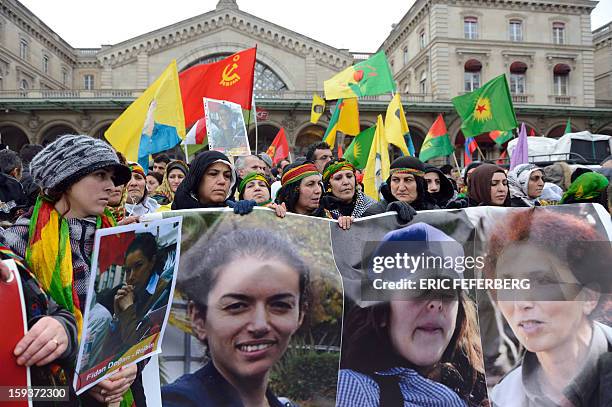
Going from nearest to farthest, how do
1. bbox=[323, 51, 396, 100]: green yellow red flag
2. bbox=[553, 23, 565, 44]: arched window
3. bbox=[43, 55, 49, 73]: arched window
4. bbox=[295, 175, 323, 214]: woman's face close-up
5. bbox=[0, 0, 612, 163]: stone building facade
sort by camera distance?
bbox=[295, 175, 323, 214]: woman's face close-up, bbox=[323, 51, 396, 100]: green yellow red flag, bbox=[0, 0, 612, 163]: stone building facade, bbox=[553, 23, 565, 44]: arched window, bbox=[43, 55, 49, 73]: arched window

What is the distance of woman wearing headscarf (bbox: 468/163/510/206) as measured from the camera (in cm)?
424

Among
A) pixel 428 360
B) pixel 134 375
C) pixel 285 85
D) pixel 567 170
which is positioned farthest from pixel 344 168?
pixel 285 85

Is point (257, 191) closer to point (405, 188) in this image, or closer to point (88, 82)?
point (405, 188)

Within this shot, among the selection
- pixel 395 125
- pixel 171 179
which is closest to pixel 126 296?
pixel 171 179

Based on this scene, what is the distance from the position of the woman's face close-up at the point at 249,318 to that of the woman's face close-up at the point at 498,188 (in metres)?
2.22

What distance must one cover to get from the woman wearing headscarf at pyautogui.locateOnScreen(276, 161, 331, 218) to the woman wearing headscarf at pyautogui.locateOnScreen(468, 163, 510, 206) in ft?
4.63

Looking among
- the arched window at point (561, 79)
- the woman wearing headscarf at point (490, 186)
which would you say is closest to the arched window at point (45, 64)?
the arched window at point (561, 79)

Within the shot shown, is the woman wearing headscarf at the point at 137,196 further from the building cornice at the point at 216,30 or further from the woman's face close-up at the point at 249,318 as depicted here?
the building cornice at the point at 216,30

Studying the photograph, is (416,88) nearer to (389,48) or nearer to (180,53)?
(389,48)

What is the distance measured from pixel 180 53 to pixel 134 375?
37.7 metres

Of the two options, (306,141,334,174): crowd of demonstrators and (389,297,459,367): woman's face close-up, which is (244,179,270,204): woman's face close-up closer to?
(389,297,459,367): woman's face close-up

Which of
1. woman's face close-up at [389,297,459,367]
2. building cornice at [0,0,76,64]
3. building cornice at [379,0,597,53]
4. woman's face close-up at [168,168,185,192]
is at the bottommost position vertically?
woman's face close-up at [389,297,459,367]

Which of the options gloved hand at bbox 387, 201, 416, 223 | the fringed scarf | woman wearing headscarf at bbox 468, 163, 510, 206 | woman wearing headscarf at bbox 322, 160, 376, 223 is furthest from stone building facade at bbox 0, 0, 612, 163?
the fringed scarf

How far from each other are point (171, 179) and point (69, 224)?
360cm
